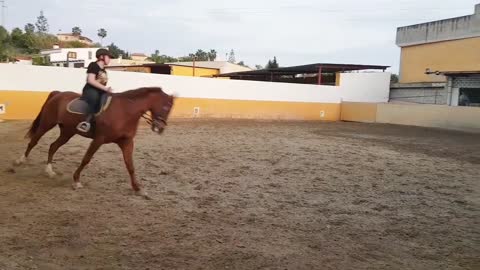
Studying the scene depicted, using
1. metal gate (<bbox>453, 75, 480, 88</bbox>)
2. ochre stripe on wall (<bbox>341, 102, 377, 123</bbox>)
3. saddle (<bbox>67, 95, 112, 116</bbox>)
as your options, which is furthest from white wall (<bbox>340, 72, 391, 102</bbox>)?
saddle (<bbox>67, 95, 112, 116</bbox>)

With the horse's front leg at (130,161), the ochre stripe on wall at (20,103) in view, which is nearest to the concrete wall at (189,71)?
the ochre stripe on wall at (20,103)

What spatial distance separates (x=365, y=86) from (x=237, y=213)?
958 inches

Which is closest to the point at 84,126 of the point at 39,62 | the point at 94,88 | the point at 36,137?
the point at 94,88

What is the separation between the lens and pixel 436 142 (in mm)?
15805

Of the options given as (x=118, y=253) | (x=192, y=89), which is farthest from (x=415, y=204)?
(x=192, y=89)

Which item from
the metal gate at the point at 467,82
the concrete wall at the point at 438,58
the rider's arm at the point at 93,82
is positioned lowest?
the rider's arm at the point at 93,82

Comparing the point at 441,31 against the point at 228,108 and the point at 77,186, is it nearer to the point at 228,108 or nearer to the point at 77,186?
the point at 228,108

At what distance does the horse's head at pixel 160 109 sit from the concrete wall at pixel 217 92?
11514mm

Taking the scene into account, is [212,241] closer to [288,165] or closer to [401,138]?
[288,165]

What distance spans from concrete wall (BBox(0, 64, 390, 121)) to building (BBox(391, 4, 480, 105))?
7.22 ft

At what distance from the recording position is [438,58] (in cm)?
2848

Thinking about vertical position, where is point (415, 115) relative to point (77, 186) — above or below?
above

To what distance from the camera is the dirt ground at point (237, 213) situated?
414cm

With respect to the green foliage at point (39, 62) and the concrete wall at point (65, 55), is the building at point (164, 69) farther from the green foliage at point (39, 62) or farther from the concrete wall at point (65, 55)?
the concrete wall at point (65, 55)
